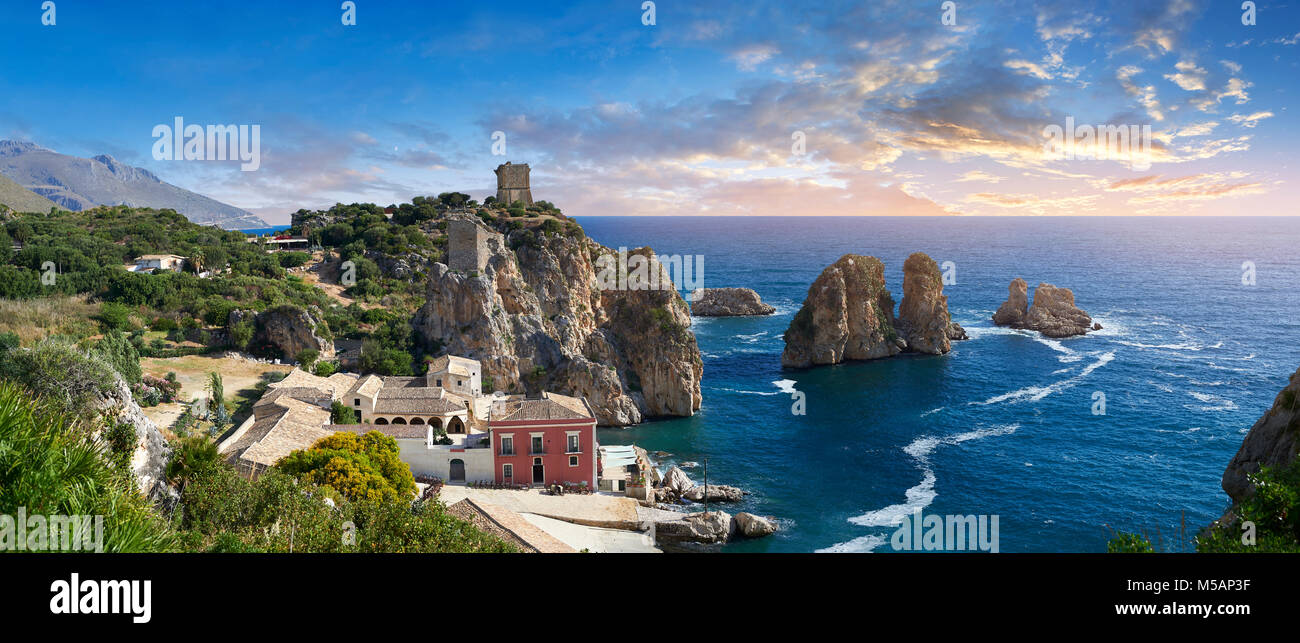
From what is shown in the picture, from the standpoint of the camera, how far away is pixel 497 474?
3169cm

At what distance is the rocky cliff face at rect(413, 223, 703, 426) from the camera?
44219mm

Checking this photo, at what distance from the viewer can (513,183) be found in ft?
235

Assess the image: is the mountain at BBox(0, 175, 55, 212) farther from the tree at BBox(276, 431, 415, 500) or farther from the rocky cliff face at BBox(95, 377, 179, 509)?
the rocky cliff face at BBox(95, 377, 179, 509)

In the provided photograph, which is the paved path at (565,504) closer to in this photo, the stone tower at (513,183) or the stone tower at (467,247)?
the stone tower at (467,247)

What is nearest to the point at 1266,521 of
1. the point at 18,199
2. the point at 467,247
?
the point at 467,247

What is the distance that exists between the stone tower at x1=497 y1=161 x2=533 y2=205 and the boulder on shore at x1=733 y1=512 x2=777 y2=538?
49.8m

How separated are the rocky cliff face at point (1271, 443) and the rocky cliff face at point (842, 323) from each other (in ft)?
137

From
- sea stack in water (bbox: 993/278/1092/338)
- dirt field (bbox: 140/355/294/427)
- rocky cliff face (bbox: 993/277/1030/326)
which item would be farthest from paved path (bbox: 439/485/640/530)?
rocky cliff face (bbox: 993/277/1030/326)

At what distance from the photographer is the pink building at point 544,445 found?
31.7 m

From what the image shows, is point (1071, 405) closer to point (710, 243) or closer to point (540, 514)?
point (540, 514)

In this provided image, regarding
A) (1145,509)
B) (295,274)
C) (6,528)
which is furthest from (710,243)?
(6,528)
